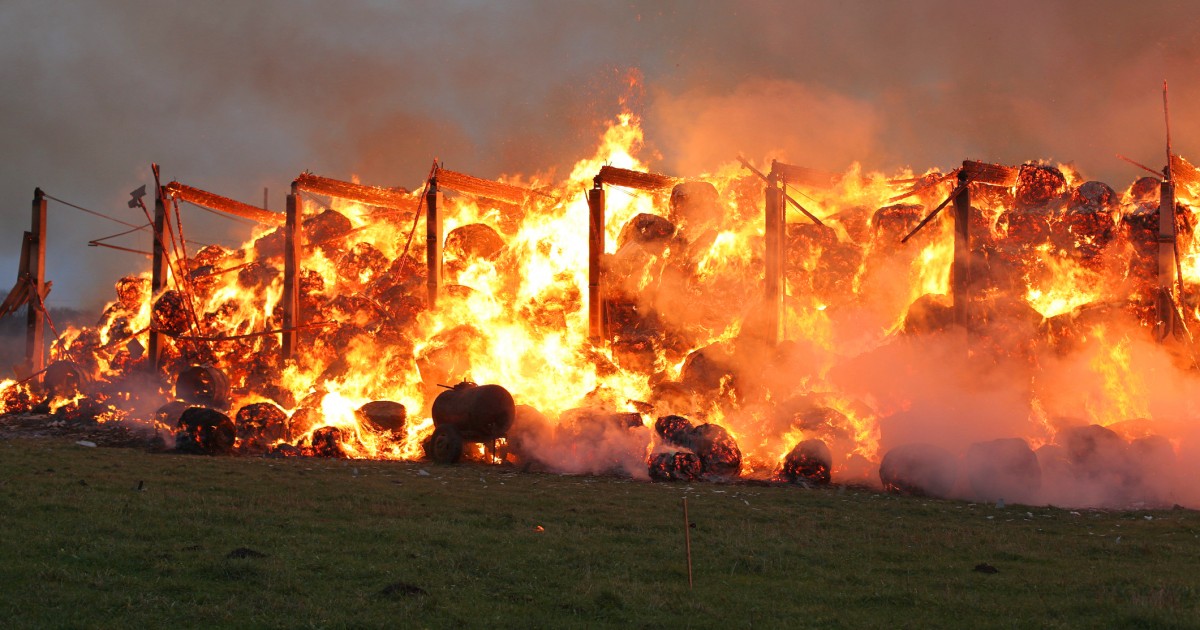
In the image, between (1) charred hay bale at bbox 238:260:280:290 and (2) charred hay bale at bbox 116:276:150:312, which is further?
(2) charred hay bale at bbox 116:276:150:312

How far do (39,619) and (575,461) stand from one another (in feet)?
55.3

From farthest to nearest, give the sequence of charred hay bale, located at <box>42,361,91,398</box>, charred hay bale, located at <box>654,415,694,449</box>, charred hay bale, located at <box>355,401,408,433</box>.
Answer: charred hay bale, located at <box>42,361,91,398</box> → charred hay bale, located at <box>355,401,408,433</box> → charred hay bale, located at <box>654,415,694,449</box>

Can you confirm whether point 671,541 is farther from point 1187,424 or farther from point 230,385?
point 230,385

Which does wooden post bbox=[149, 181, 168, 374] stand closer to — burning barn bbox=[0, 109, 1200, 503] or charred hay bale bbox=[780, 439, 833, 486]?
burning barn bbox=[0, 109, 1200, 503]

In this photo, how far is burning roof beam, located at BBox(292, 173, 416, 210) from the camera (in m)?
34.4

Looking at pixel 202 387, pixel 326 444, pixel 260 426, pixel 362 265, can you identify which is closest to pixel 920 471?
pixel 326 444

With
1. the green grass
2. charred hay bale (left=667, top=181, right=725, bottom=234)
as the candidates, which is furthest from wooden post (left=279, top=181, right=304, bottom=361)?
the green grass

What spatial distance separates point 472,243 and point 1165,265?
23.9 metres

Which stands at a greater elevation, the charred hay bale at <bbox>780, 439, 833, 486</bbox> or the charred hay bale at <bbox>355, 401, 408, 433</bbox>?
the charred hay bale at <bbox>355, 401, 408, 433</bbox>

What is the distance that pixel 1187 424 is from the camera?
22.8m

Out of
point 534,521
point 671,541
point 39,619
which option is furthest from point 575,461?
point 39,619

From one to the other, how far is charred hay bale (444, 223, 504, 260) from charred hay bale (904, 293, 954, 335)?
16.5 meters

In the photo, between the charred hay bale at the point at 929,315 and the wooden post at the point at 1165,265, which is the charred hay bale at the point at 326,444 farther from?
the wooden post at the point at 1165,265

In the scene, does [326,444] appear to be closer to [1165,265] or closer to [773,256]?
[773,256]
